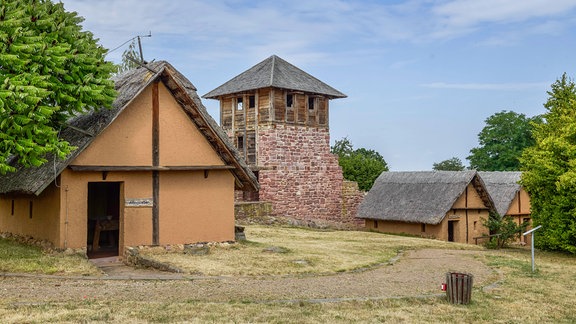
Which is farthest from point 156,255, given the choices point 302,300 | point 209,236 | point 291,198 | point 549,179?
point 291,198

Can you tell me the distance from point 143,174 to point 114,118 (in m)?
2.07

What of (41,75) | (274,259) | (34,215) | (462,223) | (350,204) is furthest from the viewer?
(350,204)

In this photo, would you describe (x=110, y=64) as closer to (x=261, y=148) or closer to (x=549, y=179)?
(x=549, y=179)

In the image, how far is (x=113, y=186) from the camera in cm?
2242

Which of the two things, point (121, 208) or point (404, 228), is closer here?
point (121, 208)

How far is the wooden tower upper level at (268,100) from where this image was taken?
123 ft

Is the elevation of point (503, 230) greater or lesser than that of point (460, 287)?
lesser

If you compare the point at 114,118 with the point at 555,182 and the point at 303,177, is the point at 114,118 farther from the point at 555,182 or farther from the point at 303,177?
the point at 303,177

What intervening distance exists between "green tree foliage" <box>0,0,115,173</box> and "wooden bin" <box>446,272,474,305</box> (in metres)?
10.2

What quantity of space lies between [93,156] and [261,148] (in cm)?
2120

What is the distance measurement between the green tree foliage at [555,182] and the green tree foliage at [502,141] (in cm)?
3582

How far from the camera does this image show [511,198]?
36562mm

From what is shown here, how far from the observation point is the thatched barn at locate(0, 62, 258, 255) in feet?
54.4

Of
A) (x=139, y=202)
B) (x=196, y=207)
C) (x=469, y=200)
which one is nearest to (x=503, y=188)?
(x=469, y=200)
